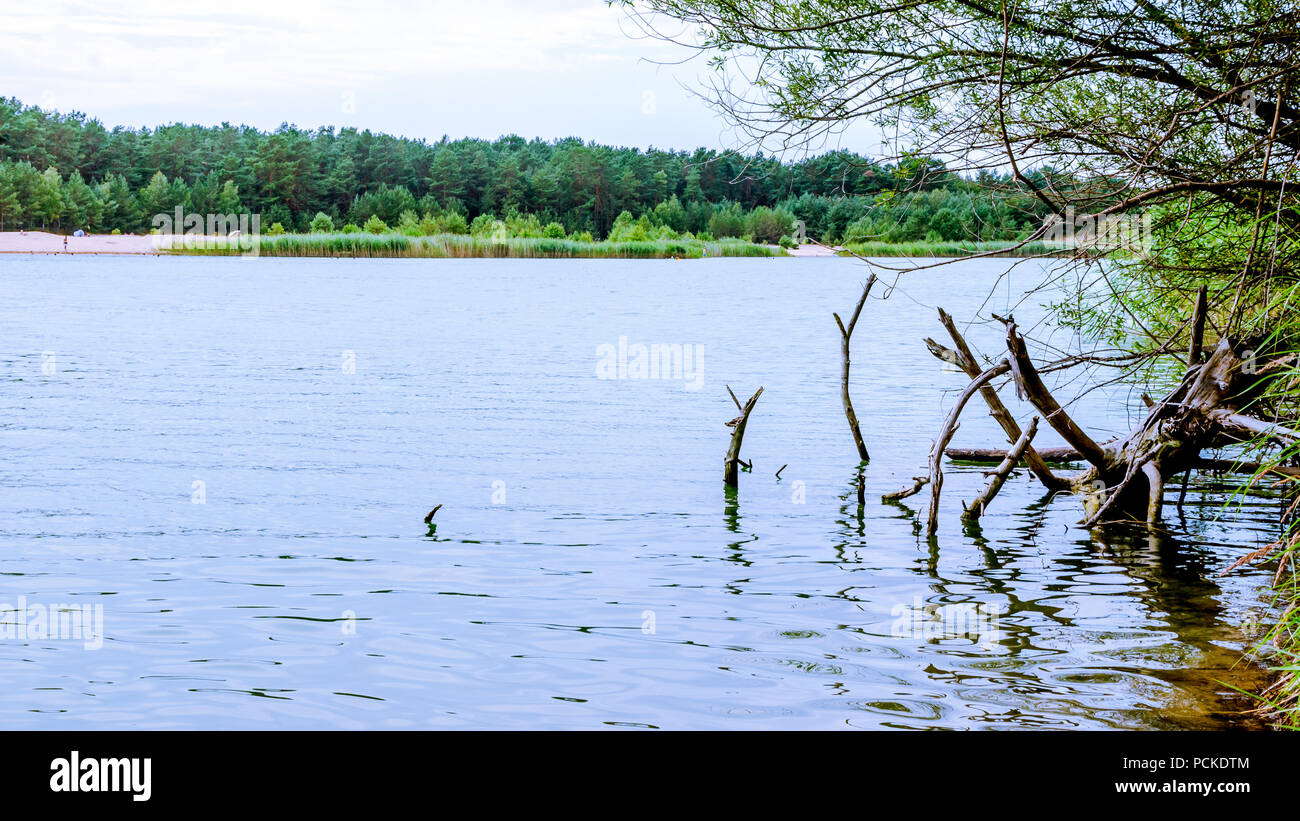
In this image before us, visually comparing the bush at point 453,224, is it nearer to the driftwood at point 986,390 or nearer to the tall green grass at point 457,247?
the tall green grass at point 457,247

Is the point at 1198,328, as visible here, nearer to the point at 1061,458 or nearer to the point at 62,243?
the point at 1061,458

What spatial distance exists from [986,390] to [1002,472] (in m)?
0.91

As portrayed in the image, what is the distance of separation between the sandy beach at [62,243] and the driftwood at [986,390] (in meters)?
121

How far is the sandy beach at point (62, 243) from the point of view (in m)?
117

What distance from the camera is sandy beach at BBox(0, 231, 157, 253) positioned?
116625 mm

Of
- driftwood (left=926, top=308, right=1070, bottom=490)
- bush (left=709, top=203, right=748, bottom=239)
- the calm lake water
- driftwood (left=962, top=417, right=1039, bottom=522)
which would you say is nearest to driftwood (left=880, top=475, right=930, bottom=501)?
the calm lake water

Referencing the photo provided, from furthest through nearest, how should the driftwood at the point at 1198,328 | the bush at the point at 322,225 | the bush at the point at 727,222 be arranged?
1. the bush at the point at 322,225
2. the bush at the point at 727,222
3. the driftwood at the point at 1198,328

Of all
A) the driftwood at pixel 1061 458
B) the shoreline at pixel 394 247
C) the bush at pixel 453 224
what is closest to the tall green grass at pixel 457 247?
the shoreline at pixel 394 247

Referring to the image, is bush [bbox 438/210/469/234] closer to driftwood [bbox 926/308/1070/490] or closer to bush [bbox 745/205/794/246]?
bush [bbox 745/205/794/246]

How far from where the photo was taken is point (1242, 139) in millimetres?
9148

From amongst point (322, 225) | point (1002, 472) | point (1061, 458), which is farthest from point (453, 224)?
point (1002, 472)
